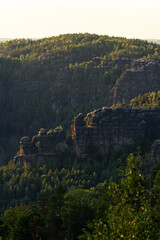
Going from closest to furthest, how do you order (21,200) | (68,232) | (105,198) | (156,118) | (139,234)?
(139,234)
(68,232)
(105,198)
(21,200)
(156,118)

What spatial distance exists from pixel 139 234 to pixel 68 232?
54155mm

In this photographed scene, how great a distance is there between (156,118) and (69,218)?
327 feet

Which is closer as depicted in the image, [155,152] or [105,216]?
[105,216]

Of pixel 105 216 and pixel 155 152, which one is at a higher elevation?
pixel 105 216

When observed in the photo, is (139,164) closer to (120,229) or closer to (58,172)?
(120,229)

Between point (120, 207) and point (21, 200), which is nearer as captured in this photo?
point (120, 207)

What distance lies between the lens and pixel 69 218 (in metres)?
100

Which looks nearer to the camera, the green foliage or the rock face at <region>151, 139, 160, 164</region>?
the green foliage

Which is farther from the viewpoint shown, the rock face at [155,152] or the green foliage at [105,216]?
the rock face at [155,152]

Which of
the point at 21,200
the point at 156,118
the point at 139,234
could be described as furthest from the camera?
the point at 156,118

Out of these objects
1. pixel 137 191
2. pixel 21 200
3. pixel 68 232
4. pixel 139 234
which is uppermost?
pixel 137 191

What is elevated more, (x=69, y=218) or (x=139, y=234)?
(x=139, y=234)

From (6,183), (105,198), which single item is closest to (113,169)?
(6,183)

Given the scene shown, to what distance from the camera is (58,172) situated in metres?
194
